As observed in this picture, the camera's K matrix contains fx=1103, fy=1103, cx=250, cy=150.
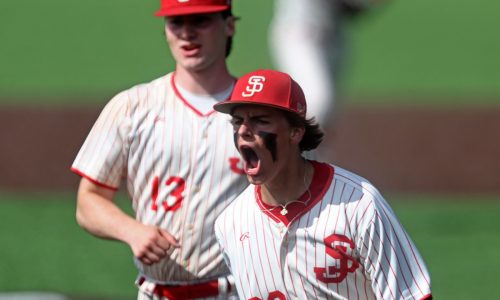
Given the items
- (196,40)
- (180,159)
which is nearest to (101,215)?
A: (180,159)

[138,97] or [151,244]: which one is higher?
[138,97]

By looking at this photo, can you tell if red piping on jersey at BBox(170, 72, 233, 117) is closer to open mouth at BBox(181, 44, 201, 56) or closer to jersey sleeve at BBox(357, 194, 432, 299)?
open mouth at BBox(181, 44, 201, 56)

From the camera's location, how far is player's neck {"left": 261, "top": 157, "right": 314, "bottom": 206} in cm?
353

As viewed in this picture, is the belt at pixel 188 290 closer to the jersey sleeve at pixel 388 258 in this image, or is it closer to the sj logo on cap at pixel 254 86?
the jersey sleeve at pixel 388 258

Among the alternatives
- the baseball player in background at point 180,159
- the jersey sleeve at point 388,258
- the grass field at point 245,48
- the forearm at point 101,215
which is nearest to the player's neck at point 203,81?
the baseball player in background at point 180,159

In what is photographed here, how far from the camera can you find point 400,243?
3.45m

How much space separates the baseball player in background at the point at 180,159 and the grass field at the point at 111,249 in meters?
2.77

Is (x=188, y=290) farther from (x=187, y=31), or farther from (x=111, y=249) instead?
(x=111, y=249)

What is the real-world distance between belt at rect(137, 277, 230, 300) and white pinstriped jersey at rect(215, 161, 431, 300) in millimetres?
620

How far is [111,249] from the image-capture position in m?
8.38

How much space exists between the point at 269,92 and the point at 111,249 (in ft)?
17.1

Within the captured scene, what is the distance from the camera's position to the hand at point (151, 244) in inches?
154

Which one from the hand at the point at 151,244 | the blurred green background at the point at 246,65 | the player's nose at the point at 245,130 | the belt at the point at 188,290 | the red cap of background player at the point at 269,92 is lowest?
the blurred green background at the point at 246,65

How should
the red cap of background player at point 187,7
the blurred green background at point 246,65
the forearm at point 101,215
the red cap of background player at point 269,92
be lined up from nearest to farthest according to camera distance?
the red cap of background player at point 269,92 → the forearm at point 101,215 → the red cap of background player at point 187,7 → the blurred green background at point 246,65
